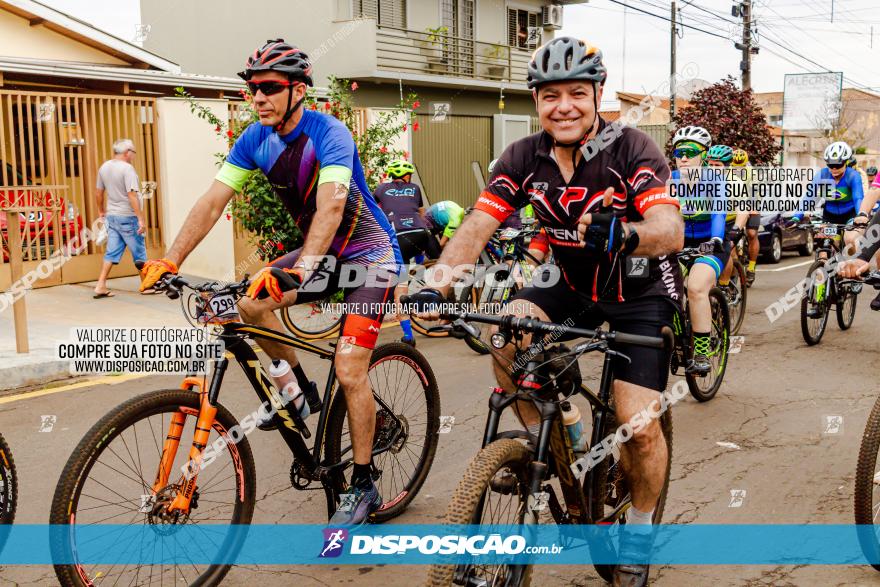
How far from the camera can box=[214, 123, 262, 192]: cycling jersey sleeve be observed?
4348 millimetres

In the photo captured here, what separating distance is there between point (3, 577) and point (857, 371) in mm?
7297

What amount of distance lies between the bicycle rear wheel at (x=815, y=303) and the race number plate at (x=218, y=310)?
715cm

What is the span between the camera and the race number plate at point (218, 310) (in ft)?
11.9

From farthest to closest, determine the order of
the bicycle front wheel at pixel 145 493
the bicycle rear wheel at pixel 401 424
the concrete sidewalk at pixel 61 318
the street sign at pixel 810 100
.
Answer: the street sign at pixel 810 100
the concrete sidewalk at pixel 61 318
the bicycle rear wheel at pixel 401 424
the bicycle front wheel at pixel 145 493

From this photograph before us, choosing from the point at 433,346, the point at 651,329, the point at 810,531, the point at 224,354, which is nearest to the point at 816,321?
the point at 433,346

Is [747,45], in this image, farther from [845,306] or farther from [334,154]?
[334,154]

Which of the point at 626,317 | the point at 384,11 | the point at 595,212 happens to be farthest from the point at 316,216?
the point at 384,11

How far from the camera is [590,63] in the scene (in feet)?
11.1

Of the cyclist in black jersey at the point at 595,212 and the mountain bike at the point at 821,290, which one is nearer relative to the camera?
the cyclist in black jersey at the point at 595,212

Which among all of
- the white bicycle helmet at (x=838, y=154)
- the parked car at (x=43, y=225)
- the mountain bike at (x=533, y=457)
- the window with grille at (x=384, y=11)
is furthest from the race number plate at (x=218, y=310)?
the window with grille at (x=384, y=11)

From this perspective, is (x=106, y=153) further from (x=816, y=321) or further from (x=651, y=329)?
(x=651, y=329)

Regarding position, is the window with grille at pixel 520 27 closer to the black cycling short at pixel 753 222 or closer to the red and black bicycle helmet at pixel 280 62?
the black cycling short at pixel 753 222

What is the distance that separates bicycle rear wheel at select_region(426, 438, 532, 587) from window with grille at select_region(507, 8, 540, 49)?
2612cm

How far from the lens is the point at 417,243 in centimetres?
992
